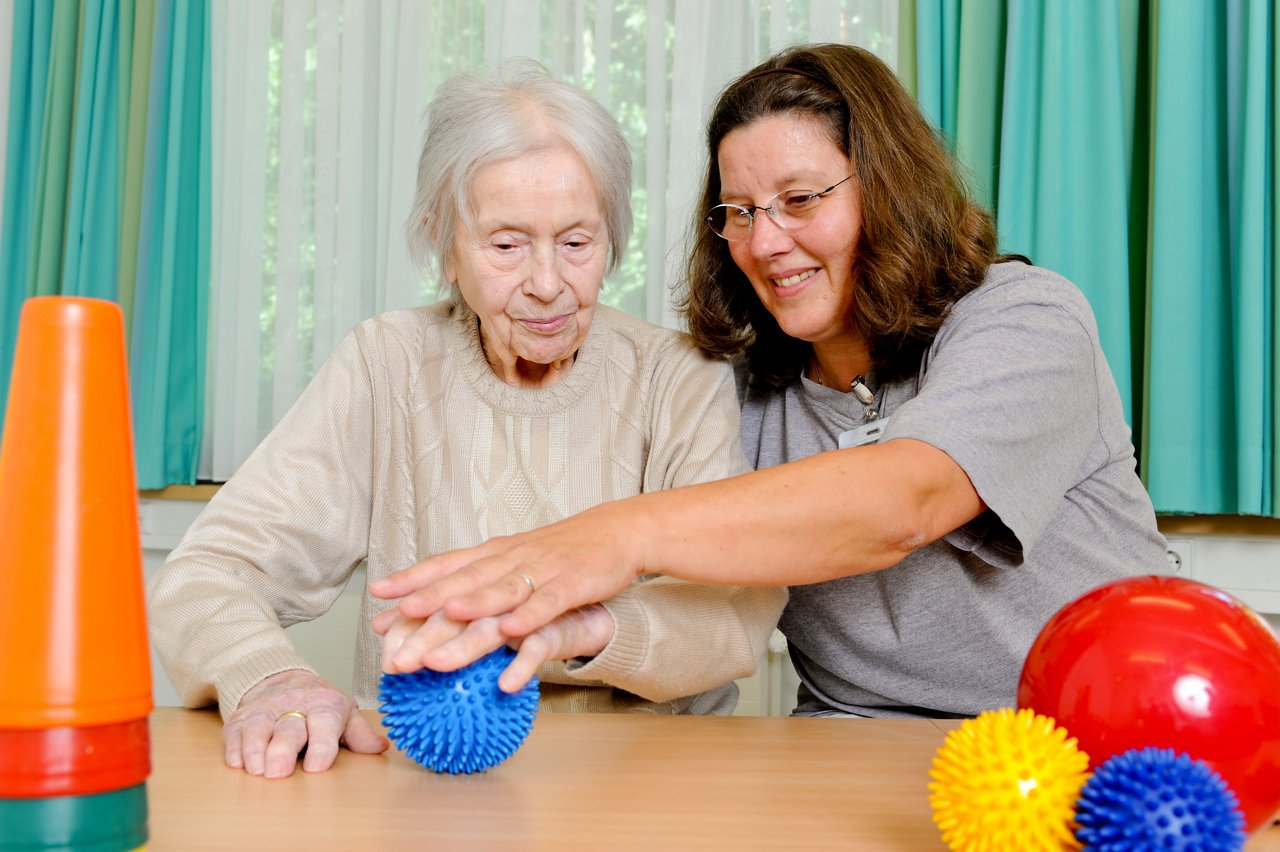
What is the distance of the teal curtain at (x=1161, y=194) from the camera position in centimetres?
206

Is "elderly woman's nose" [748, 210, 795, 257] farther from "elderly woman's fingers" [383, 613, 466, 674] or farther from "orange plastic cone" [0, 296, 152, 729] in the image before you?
"orange plastic cone" [0, 296, 152, 729]

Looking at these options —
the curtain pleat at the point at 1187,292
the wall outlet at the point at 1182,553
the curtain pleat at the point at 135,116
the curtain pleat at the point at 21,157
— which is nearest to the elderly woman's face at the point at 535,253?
the curtain pleat at the point at 1187,292

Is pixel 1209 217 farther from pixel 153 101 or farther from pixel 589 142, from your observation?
pixel 153 101

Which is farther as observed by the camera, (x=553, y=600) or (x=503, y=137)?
(x=503, y=137)

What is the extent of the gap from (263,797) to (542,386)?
83 centimetres

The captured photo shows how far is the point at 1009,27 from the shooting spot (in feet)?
7.32

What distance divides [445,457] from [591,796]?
76 cm

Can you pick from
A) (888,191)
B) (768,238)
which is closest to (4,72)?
(768,238)

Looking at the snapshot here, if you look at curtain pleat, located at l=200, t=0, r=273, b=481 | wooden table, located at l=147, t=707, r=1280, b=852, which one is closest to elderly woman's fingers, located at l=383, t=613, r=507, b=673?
wooden table, located at l=147, t=707, r=1280, b=852

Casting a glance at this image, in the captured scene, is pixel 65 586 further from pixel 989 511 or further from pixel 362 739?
pixel 989 511

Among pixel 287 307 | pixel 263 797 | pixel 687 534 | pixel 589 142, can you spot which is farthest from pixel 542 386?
pixel 287 307

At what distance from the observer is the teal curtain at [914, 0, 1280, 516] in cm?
206

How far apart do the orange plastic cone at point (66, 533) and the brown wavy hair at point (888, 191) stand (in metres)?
1.10

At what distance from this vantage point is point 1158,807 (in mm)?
657
